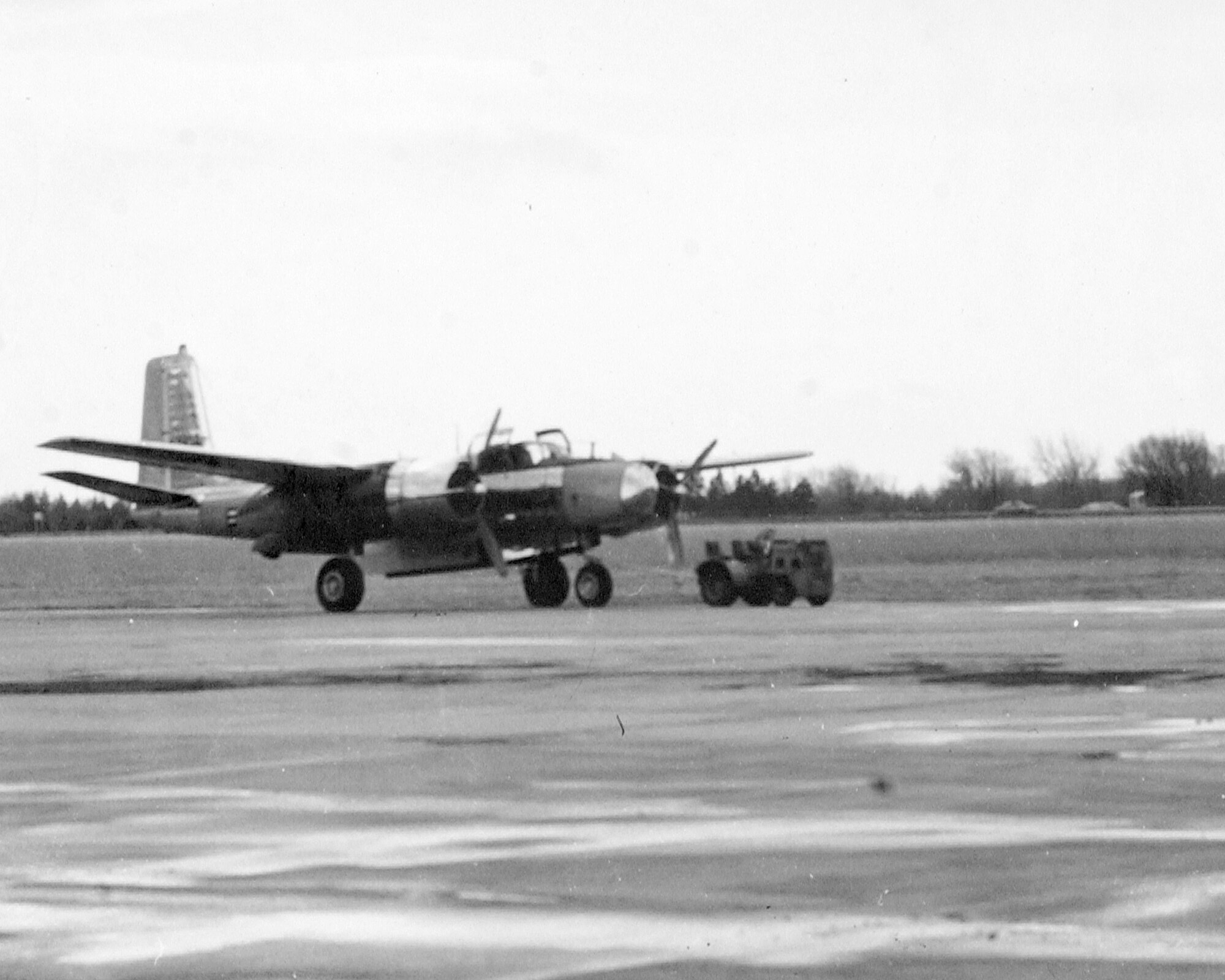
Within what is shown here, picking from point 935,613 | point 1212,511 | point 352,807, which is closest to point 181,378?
point 935,613

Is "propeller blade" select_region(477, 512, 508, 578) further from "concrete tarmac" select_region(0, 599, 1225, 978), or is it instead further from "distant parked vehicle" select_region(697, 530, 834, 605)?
"concrete tarmac" select_region(0, 599, 1225, 978)

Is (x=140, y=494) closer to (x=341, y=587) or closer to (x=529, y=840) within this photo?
(x=341, y=587)

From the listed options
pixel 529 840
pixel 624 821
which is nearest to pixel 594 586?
pixel 624 821

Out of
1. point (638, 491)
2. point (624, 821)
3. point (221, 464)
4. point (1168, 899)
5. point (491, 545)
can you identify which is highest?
point (221, 464)

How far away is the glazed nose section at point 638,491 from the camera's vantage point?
122 ft

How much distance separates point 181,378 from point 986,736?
3553cm

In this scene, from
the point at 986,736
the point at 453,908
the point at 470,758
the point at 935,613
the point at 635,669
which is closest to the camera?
the point at 453,908

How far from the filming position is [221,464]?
38000 millimetres

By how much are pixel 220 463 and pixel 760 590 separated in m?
8.48

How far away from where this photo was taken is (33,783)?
40.4 ft

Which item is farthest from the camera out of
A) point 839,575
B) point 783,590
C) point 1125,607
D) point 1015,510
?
point 1015,510

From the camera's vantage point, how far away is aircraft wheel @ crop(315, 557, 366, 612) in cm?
Answer: 3819

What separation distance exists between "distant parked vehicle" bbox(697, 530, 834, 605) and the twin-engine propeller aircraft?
55.1 inches

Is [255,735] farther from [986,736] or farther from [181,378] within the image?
[181,378]
